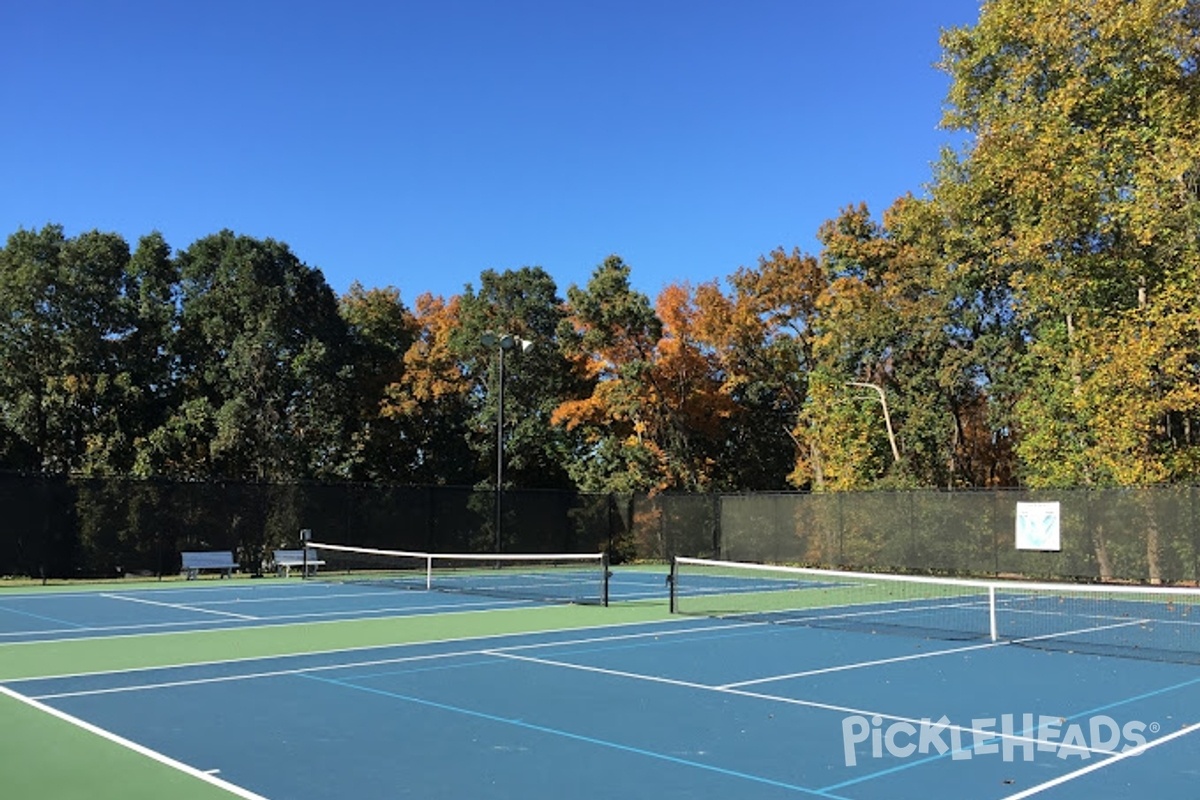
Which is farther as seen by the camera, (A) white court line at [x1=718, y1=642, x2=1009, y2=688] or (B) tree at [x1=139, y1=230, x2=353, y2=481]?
(B) tree at [x1=139, y1=230, x2=353, y2=481]

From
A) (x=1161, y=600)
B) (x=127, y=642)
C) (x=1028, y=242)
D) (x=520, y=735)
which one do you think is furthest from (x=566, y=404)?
(x=520, y=735)

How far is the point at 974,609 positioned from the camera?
1622cm

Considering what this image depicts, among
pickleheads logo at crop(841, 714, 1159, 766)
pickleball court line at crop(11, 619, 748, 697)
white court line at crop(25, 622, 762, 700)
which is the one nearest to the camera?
pickleheads logo at crop(841, 714, 1159, 766)

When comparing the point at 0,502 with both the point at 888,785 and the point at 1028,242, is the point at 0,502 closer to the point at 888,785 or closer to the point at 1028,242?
the point at 888,785

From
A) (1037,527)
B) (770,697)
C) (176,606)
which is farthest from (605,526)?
(770,697)

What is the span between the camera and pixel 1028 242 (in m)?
23.2

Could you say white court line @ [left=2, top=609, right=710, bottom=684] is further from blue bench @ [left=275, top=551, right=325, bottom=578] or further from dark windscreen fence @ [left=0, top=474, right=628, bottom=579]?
dark windscreen fence @ [left=0, top=474, right=628, bottom=579]

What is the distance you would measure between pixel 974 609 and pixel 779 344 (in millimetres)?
20445

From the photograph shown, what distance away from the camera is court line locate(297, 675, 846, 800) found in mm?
5277

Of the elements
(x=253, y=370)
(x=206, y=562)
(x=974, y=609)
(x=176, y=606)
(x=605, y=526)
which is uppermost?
Answer: (x=253, y=370)

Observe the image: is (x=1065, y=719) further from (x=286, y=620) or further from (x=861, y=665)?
(x=286, y=620)

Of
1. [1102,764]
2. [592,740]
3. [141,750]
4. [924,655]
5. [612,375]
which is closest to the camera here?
[1102,764]

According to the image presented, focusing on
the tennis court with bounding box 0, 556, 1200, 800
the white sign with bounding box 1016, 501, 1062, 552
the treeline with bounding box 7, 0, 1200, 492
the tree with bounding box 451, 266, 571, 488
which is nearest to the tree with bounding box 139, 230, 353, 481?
the treeline with bounding box 7, 0, 1200, 492

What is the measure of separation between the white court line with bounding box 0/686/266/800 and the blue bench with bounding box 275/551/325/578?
14899 millimetres
